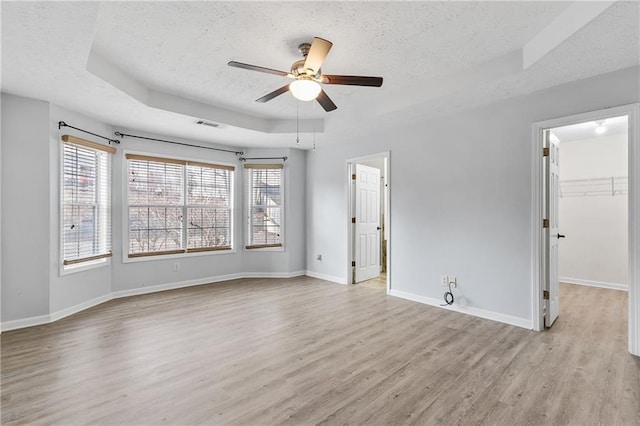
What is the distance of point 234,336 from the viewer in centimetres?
317

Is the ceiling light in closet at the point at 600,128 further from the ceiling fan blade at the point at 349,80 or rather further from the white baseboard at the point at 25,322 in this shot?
the white baseboard at the point at 25,322

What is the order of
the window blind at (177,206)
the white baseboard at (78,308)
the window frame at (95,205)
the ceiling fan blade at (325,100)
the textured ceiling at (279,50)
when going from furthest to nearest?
the window blind at (177,206) < the window frame at (95,205) < the white baseboard at (78,308) < the ceiling fan blade at (325,100) < the textured ceiling at (279,50)

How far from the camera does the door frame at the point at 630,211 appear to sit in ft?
8.85

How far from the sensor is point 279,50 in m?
2.84

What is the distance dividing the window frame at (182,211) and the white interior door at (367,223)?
225 cm

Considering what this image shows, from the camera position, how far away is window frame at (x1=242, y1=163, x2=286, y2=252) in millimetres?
5926

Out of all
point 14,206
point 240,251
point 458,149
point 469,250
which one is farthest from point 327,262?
point 14,206

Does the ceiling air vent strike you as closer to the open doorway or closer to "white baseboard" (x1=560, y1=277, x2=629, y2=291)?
the open doorway

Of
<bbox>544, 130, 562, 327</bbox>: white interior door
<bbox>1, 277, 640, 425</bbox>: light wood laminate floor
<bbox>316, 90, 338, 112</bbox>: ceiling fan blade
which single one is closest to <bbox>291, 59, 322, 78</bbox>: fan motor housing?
<bbox>316, 90, 338, 112</bbox>: ceiling fan blade

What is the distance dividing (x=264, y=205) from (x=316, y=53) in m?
3.89

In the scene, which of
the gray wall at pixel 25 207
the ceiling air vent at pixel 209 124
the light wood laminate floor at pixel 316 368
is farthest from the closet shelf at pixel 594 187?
the gray wall at pixel 25 207

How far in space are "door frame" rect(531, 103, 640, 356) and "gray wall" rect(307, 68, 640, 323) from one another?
60 mm

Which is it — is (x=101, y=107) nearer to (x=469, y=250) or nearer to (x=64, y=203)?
(x=64, y=203)

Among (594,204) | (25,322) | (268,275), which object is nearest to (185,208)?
(268,275)
